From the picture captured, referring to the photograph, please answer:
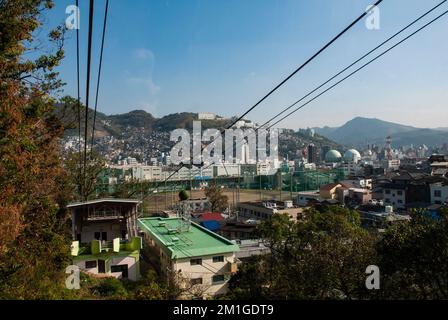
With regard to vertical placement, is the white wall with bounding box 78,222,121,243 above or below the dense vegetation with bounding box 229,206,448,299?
below

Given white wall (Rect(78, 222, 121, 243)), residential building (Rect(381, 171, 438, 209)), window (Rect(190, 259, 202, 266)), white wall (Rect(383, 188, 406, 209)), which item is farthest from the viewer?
white wall (Rect(383, 188, 406, 209))

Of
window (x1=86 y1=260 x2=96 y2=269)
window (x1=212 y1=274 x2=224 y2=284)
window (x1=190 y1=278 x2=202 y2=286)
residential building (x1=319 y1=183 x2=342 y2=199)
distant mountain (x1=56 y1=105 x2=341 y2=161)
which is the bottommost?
window (x1=212 y1=274 x2=224 y2=284)

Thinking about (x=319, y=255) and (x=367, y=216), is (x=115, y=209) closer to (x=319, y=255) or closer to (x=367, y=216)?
(x=319, y=255)

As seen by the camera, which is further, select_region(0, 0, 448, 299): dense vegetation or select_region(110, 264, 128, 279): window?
select_region(110, 264, 128, 279): window

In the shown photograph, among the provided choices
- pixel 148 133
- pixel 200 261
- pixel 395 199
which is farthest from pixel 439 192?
pixel 148 133

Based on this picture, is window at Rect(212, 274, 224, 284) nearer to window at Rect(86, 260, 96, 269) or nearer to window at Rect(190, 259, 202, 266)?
window at Rect(190, 259, 202, 266)

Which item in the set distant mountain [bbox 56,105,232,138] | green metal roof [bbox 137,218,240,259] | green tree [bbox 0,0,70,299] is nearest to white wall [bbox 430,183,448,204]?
green metal roof [bbox 137,218,240,259]

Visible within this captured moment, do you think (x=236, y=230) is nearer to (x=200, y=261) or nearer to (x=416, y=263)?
(x=200, y=261)
